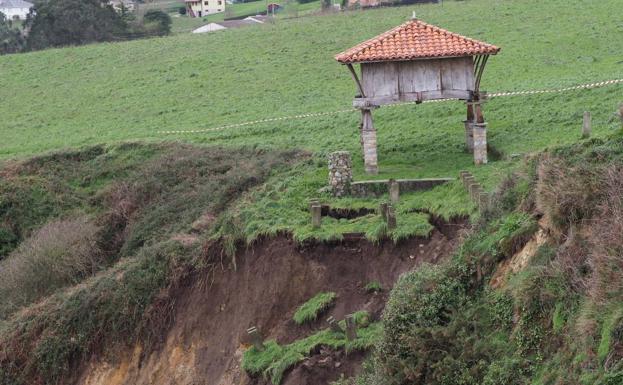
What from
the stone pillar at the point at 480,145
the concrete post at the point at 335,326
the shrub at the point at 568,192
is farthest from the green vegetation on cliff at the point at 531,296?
the stone pillar at the point at 480,145

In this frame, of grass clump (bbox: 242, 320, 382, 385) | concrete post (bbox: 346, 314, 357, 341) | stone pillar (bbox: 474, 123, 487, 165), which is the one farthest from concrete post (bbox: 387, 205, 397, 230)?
stone pillar (bbox: 474, 123, 487, 165)

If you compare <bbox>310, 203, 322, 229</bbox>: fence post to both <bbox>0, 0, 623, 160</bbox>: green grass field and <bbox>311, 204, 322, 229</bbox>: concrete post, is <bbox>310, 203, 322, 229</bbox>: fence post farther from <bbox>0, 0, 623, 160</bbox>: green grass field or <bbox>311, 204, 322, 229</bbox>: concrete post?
<bbox>0, 0, 623, 160</bbox>: green grass field

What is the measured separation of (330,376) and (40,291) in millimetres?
12539

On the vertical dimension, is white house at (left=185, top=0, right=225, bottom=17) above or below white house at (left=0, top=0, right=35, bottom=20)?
below

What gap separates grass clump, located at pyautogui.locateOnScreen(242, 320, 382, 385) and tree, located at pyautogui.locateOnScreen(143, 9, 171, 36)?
6185 centimetres

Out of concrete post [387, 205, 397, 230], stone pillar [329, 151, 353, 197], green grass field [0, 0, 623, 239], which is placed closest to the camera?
concrete post [387, 205, 397, 230]

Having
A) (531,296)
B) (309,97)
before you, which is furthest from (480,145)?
(309,97)

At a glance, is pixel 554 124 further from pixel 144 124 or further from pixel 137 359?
pixel 144 124

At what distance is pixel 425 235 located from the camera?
893 inches

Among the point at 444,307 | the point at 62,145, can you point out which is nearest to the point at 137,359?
the point at 444,307

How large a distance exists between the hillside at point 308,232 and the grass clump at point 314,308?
0.06 meters

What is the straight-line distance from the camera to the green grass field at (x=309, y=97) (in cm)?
2794

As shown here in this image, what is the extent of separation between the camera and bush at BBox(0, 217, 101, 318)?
3008 cm

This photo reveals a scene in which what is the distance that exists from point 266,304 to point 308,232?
1823mm
